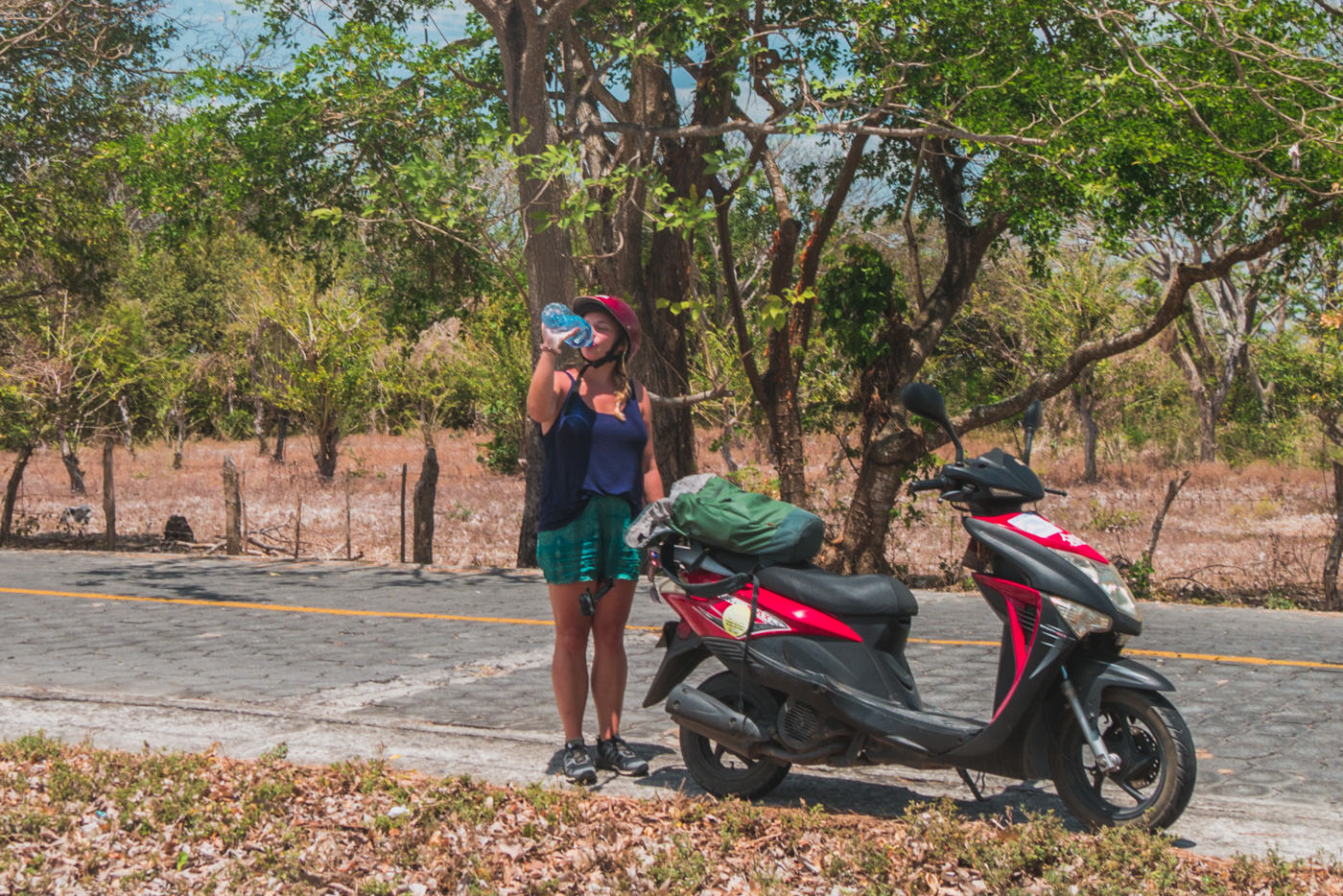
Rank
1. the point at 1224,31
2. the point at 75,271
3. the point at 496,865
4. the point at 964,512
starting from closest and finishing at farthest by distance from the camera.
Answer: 1. the point at 496,865
2. the point at 964,512
3. the point at 1224,31
4. the point at 75,271

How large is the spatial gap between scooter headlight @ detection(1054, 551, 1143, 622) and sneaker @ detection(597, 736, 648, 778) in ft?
6.72

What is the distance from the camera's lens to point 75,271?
63.5 feet

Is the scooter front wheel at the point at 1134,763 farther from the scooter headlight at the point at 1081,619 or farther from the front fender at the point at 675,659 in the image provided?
the front fender at the point at 675,659

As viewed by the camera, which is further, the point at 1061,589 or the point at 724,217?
the point at 724,217

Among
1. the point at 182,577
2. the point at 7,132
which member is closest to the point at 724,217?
the point at 182,577

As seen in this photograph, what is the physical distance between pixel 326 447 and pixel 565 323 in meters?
31.4

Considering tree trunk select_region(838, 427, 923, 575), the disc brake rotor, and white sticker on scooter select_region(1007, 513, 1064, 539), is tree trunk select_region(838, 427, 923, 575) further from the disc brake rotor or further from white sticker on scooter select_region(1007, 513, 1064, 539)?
the disc brake rotor

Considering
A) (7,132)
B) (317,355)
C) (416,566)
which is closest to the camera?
(416,566)

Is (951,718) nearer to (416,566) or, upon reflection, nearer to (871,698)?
(871,698)

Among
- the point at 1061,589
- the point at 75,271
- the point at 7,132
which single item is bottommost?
the point at 1061,589

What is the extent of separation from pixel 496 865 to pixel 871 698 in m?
1.52

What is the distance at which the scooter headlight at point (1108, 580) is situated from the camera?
453cm

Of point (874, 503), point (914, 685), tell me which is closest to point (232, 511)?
point (874, 503)

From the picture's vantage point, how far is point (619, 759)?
5.63 meters
